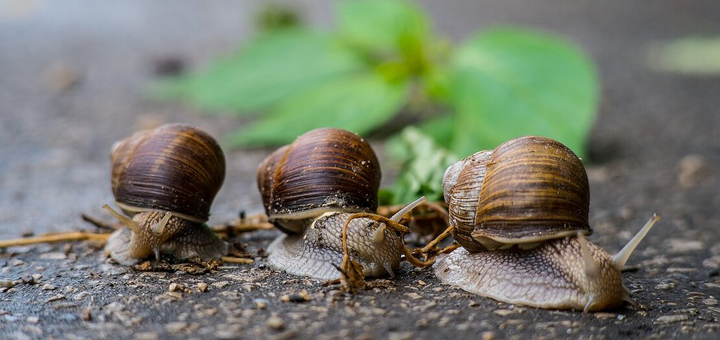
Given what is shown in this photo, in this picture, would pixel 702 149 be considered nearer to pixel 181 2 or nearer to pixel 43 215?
pixel 43 215

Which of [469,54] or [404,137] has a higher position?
[469,54]

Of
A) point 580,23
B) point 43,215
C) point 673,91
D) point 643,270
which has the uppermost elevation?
point 580,23

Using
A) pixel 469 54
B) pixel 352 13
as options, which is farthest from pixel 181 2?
pixel 469 54

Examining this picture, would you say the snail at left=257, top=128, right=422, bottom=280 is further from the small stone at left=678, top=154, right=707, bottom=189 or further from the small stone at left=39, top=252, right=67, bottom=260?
the small stone at left=678, top=154, right=707, bottom=189

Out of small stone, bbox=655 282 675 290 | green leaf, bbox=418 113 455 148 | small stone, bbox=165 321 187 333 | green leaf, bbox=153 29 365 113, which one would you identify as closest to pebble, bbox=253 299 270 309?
small stone, bbox=165 321 187 333

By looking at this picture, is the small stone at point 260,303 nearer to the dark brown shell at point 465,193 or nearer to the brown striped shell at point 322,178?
the brown striped shell at point 322,178

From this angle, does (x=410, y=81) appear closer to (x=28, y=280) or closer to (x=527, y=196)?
(x=527, y=196)

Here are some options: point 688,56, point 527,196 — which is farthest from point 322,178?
point 688,56
